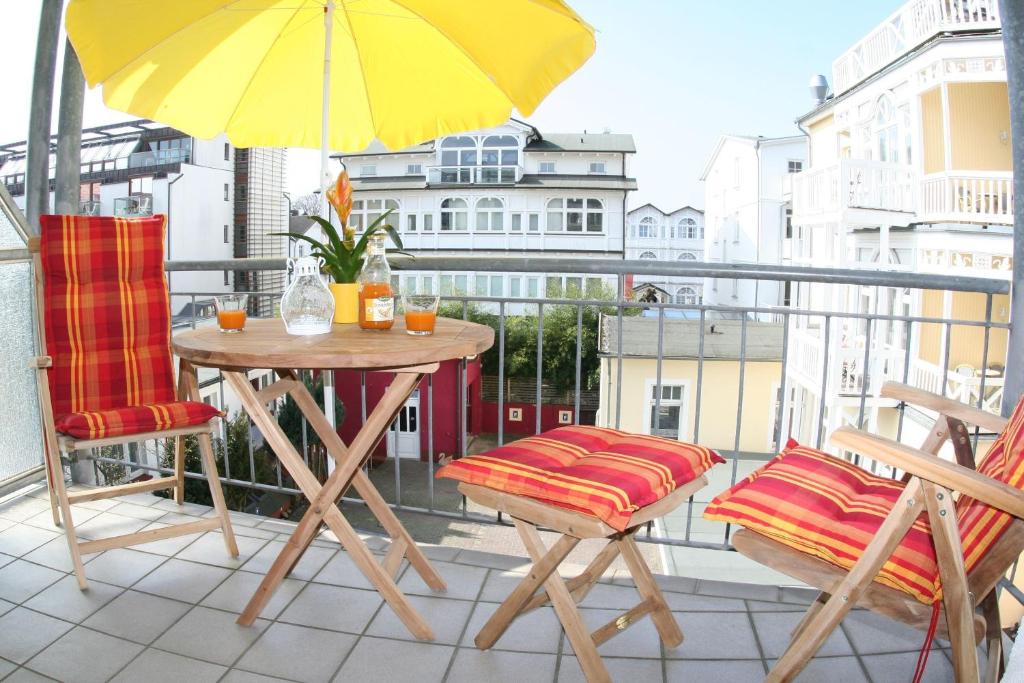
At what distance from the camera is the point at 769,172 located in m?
16.5

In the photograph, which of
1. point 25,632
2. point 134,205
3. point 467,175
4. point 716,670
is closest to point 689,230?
point 467,175

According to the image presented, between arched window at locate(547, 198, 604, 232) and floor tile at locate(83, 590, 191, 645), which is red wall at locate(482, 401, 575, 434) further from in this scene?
floor tile at locate(83, 590, 191, 645)

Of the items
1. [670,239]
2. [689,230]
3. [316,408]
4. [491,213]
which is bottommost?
[316,408]

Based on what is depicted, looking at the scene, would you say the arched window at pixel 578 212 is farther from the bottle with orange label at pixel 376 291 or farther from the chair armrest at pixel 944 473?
the chair armrest at pixel 944 473

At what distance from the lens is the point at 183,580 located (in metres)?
2.34

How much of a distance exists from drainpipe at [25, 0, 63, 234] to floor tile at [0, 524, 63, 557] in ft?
4.11

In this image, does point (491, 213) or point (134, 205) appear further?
point (491, 213)

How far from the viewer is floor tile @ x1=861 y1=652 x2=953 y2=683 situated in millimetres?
1840

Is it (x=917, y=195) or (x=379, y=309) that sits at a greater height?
(x=917, y=195)

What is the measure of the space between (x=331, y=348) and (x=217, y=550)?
1160 mm

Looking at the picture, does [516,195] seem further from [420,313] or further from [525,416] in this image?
[420,313]

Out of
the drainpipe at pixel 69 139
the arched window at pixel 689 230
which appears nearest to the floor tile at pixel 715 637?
the drainpipe at pixel 69 139

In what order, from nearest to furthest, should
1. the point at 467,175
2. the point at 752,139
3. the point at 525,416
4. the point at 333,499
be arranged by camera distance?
the point at 333,499 → the point at 752,139 → the point at 525,416 → the point at 467,175

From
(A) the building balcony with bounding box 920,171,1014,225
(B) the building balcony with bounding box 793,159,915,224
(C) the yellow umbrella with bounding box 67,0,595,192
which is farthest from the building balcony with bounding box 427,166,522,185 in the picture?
(C) the yellow umbrella with bounding box 67,0,595,192
